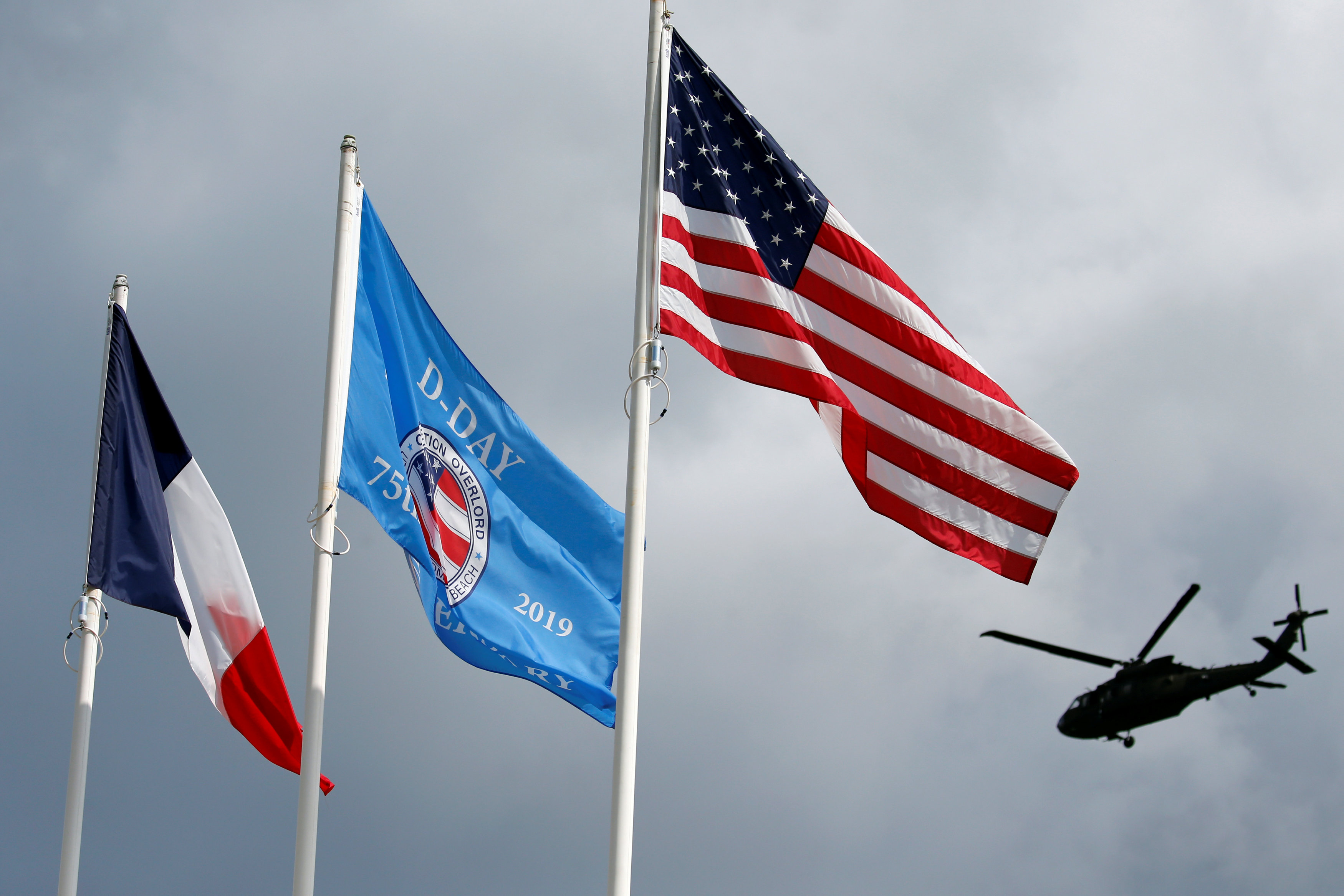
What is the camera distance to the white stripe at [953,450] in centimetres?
1647

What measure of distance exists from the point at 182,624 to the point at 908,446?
34.6 ft

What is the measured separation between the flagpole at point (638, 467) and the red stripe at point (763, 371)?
710mm

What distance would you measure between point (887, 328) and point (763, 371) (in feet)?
6.07

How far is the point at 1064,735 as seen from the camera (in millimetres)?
19688

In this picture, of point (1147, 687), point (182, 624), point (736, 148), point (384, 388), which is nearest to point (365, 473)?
point (384, 388)

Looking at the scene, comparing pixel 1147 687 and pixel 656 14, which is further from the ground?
pixel 656 14

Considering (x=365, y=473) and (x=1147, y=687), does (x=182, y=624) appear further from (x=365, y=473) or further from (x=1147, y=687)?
(x=1147, y=687)

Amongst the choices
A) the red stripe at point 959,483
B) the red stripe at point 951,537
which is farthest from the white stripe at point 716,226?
the red stripe at point 951,537

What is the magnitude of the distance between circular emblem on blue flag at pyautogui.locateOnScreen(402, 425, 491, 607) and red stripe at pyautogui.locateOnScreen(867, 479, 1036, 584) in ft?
17.2

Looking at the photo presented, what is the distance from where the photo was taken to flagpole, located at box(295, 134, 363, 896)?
643 inches

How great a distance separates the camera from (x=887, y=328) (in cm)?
1655

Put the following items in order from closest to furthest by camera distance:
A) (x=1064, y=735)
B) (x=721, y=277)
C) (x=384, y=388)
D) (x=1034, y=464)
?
(x=721, y=277), (x=1034, y=464), (x=384, y=388), (x=1064, y=735)

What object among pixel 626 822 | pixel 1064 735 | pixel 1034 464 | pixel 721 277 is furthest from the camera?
pixel 1064 735

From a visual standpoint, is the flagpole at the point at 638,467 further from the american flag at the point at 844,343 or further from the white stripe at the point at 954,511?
the white stripe at the point at 954,511
